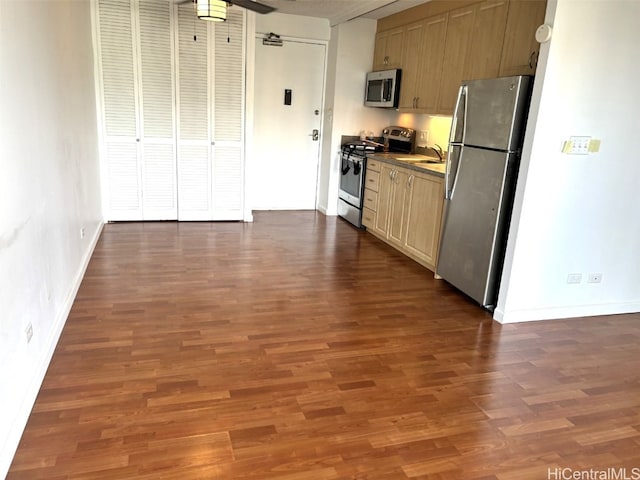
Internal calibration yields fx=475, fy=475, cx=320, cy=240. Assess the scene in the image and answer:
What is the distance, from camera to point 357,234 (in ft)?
18.6

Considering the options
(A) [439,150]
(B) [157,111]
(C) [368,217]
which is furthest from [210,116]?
(A) [439,150]

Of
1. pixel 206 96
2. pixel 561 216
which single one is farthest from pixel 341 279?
pixel 206 96

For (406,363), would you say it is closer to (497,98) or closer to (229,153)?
(497,98)

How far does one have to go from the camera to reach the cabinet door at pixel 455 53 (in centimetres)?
432

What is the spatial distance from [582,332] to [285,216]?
13.0 feet

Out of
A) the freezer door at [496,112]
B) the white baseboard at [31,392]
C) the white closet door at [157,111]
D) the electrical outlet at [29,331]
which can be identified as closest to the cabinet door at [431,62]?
the freezer door at [496,112]

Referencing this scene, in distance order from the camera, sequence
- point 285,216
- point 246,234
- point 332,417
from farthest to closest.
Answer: point 285,216, point 246,234, point 332,417

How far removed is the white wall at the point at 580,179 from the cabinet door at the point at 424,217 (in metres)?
1.02

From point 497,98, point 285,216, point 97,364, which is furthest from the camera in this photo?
point 285,216

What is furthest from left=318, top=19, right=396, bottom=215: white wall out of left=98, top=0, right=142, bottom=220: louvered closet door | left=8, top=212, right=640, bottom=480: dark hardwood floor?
left=8, top=212, right=640, bottom=480: dark hardwood floor

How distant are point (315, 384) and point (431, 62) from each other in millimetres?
3715

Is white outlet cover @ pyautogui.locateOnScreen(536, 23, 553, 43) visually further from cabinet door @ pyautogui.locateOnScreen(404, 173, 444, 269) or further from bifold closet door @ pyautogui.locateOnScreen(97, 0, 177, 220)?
bifold closet door @ pyautogui.locateOnScreen(97, 0, 177, 220)

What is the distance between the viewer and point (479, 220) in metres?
3.57

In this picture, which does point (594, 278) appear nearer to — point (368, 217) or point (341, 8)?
point (368, 217)
